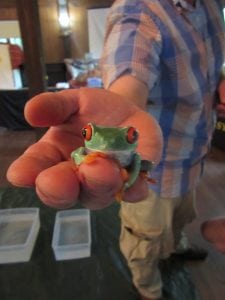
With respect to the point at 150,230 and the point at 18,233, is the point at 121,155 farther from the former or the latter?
the point at 18,233

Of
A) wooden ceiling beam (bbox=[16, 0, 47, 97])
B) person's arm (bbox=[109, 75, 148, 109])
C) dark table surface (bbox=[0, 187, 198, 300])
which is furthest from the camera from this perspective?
wooden ceiling beam (bbox=[16, 0, 47, 97])

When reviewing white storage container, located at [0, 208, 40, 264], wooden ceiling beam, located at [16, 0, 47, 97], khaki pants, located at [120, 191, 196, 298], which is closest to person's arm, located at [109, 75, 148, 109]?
khaki pants, located at [120, 191, 196, 298]

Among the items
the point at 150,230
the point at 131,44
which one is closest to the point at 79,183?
the point at 131,44

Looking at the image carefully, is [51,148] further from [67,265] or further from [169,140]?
[67,265]

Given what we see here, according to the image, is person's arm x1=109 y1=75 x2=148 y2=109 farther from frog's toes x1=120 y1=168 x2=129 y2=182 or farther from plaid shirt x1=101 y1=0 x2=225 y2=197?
frog's toes x1=120 y1=168 x2=129 y2=182

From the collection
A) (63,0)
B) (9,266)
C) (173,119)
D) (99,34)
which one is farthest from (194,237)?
(63,0)

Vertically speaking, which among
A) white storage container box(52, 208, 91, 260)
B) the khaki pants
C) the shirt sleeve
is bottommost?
white storage container box(52, 208, 91, 260)
